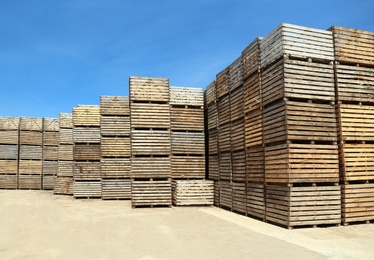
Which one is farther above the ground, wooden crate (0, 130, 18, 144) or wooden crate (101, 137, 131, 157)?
wooden crate (0, 130, 18, 144)

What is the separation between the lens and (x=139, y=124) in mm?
14445

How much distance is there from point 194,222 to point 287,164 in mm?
3530

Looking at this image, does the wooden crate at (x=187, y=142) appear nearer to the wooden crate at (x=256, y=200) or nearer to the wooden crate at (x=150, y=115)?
the wooden crate at (x=150, y=115)

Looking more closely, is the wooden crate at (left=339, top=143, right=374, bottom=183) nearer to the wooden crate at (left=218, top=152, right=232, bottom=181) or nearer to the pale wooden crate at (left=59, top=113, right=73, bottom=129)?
the wooden crate at (left=218, top=152, right=232, bottom=181)

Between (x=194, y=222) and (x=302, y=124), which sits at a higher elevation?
(x=302, y=124)

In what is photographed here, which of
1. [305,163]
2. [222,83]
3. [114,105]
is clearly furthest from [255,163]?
[114,105]

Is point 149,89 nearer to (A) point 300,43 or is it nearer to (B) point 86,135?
(B) point 86,135

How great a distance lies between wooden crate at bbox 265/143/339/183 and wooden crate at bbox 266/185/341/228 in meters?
Result: 0.28

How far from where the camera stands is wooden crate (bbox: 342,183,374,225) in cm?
980

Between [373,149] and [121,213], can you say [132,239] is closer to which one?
[121,213]

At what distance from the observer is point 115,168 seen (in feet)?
56.4

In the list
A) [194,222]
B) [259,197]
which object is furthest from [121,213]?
[259,197]

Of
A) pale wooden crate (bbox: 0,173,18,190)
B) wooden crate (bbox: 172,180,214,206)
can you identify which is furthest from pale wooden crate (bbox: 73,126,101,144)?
pale wooden crate (bbox: 0,173,18,190)

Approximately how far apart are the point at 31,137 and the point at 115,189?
30.4 ft
